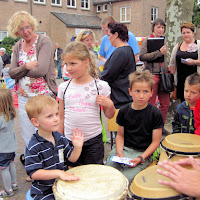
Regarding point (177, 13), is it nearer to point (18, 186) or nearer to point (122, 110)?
point (122, 110)

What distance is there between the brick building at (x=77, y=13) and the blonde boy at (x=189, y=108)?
1028 inches

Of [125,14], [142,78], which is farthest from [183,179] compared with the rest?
[125,14]

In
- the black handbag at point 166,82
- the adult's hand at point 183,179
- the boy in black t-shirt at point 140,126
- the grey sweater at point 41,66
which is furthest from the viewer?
the black handbag at point 166,82

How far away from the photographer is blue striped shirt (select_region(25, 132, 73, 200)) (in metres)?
2.03

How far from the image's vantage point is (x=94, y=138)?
9.25 ft

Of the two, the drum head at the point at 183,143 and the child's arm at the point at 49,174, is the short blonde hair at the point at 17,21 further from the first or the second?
the drum head at the point at 183,143

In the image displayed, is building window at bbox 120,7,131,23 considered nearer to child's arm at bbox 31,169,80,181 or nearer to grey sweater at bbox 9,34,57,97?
A: grey sweater at bbox 9,34,57,97

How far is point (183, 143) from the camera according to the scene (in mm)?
2199

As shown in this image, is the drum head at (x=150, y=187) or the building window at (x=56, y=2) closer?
the drum head at (x=150, y=187)

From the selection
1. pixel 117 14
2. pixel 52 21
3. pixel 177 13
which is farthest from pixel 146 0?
pixel 177 13

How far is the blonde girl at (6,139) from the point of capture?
3.22 m

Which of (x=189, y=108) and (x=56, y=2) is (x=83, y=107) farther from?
(x=56, y=2)

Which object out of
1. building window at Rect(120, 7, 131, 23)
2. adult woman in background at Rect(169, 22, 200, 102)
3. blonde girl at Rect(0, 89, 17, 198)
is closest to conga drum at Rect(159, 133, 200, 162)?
blonde girl at Rect(0, 89, 17, 198)

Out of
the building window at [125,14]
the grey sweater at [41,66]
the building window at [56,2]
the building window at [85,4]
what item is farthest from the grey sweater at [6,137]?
the building window at [85,4]
